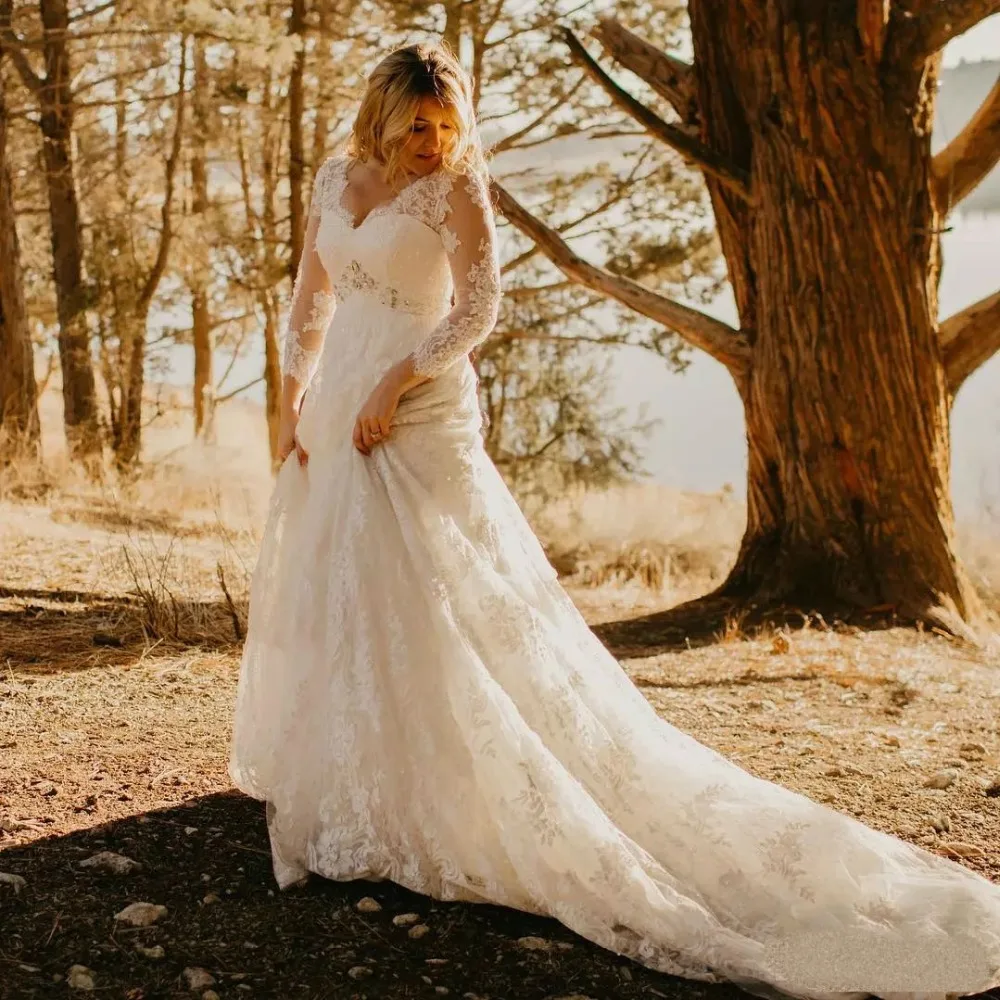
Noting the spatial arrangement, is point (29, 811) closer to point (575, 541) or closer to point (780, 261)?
point (780, 261)

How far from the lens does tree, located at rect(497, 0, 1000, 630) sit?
21.3 feet

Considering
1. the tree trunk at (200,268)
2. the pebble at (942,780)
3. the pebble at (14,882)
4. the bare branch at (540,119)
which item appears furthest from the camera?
the tree trunk at (200,268)

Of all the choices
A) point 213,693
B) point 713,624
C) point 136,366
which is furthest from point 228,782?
point 136,366

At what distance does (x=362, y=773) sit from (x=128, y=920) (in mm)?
622

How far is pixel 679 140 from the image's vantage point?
662 cm

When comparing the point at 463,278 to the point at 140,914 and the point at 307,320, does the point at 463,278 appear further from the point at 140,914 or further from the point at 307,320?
the point at 140,914

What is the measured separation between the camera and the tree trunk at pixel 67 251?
1241 cm

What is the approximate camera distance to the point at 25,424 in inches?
443

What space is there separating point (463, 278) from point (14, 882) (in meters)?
1.85

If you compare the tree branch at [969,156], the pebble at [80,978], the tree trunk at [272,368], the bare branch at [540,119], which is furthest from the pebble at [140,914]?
the tree trunk at [272,368]

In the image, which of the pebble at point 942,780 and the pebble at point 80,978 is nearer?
the pebble at point 80,978

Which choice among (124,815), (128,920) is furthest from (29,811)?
(128,920)

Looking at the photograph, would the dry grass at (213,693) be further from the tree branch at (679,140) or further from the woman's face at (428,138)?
the tree branch at (679,140)

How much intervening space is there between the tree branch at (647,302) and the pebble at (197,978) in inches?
202
